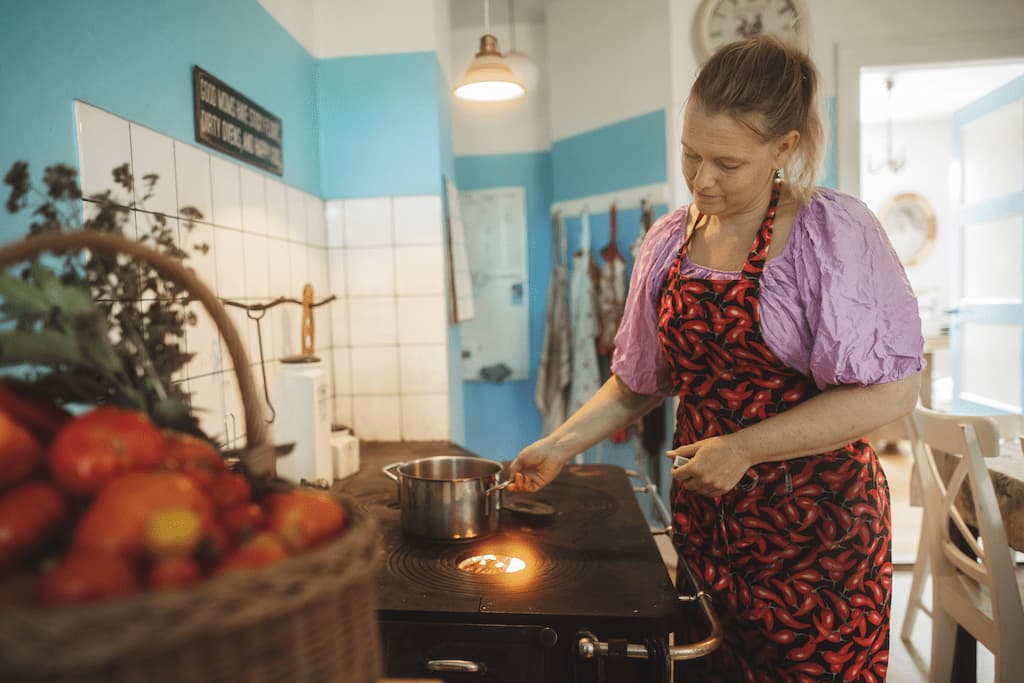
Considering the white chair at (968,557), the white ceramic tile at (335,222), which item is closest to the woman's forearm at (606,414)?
the white chair at (968,557)

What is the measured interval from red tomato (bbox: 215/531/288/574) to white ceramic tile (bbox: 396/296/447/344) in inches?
66.3

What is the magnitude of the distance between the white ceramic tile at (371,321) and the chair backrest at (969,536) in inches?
59.8

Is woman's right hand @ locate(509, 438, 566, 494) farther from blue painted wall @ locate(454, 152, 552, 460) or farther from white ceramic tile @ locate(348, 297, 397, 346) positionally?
blue painted wall @ locate(454, 152, 552, 460)

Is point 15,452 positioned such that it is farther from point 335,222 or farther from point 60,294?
point 335,222

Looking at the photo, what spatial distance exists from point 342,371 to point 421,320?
30cm

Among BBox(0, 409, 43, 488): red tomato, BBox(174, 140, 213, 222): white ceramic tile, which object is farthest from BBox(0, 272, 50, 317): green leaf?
BBox(174, 140, 213, 222): white ceramic tile

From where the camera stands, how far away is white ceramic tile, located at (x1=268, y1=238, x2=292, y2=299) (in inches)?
67.4

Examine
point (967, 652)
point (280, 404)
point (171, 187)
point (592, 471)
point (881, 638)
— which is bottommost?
point (967, 652)

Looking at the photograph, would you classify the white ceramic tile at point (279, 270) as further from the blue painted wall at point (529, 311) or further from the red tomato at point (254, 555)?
the blue painted wall at point (529, 311)

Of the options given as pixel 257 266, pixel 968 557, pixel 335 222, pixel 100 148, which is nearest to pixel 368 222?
pixel 335 222

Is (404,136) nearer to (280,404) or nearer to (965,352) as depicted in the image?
(280,404)

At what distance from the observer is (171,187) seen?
1.28 m

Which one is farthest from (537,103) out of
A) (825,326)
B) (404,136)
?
(825,326)

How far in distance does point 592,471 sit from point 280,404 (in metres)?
0.75
